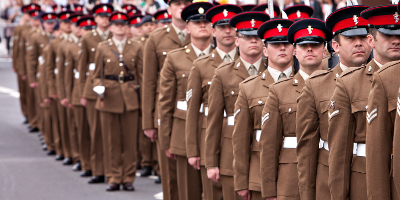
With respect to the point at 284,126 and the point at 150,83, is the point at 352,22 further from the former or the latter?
the point at 150,83

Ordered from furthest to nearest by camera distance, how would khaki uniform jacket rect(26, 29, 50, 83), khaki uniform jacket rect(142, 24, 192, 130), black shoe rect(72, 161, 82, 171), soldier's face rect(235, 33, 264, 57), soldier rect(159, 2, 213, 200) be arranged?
khaki uniform jacket rect(26, 29, 50, 83)
black shoe rect(72, 161, 82, 171)
khaki uniform jacket rect(142, 24, 192, 130)
soldier rect(159, 2, 213, 200)
soldier's face rect(235, 33, 264, 57)

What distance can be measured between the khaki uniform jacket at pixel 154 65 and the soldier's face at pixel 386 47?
3796 mm

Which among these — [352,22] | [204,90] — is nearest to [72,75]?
[204,90]

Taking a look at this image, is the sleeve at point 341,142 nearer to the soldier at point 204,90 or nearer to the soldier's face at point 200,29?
the soldier at point 204,90

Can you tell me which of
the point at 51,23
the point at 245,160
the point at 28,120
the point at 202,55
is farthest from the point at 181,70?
the point at 28,120

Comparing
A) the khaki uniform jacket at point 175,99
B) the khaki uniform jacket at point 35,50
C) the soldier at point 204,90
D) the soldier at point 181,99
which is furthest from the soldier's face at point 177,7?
the khaki uniform jacket at point 35,50

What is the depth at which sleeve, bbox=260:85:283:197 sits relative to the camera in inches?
172

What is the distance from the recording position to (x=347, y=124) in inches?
139

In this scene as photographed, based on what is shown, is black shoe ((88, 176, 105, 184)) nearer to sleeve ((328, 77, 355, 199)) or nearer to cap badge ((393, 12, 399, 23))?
sleeve ((328, 77, 355, 199))

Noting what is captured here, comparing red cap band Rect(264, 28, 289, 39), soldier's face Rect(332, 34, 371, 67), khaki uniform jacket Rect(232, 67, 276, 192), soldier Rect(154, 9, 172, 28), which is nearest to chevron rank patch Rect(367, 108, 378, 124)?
soldier's face Rect(332, 34, 371, 67)

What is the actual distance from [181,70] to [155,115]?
35.8 inches

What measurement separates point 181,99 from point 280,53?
1.78m

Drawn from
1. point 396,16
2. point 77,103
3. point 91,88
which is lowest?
point 77,103

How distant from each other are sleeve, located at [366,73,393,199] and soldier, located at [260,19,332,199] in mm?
1114
